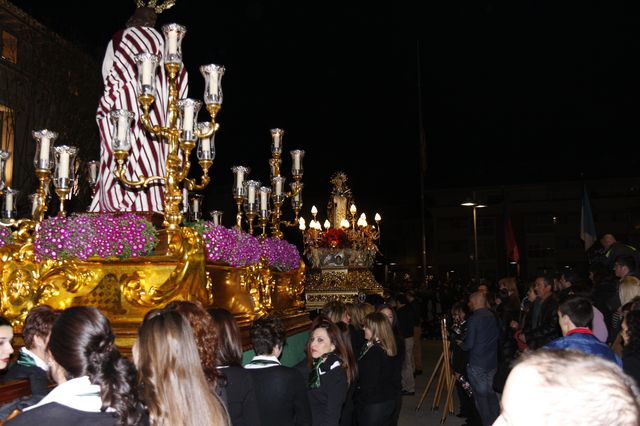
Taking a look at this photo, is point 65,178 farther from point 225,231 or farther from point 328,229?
point 328,229

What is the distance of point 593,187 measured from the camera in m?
62.8

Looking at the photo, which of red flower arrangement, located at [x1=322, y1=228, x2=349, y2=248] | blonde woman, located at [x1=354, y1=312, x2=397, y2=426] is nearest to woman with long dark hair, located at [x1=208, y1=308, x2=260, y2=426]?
blonde woman, located at [x1=354, y1=312, x2=397, y2=426]

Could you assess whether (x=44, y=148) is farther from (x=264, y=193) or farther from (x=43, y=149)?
(x=264, y=193)

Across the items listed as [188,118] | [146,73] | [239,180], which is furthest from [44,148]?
[239,180]

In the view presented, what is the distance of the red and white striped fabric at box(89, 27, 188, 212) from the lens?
24.4 feet

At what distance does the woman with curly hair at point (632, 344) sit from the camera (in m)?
4.71

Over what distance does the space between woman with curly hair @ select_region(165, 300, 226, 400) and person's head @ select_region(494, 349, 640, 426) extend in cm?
216

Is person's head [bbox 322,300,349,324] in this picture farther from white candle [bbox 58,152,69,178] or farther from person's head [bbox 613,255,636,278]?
person's head [bbox 613,255,636,278]

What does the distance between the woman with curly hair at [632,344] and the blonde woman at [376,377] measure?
2.65m

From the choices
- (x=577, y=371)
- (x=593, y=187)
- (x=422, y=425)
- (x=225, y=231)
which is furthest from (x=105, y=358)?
(x=593, y=187)

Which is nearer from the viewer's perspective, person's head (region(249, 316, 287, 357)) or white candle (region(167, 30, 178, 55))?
person's head (region(249, 316, 287, 357))

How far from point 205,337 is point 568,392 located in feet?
8.11

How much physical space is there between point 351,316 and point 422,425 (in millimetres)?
3222

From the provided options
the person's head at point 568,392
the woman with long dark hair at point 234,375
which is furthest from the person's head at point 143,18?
the person's head at point 568,392
